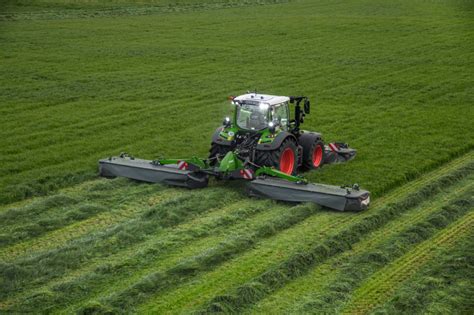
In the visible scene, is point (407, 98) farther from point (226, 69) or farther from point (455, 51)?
point (455, 51)

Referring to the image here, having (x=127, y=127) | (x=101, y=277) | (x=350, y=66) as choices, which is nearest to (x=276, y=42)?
(x=350, y=66)

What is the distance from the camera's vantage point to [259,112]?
18.2m

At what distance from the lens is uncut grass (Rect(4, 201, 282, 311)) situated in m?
11.9

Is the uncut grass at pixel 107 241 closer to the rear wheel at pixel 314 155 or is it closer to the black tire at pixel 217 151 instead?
the black tire at pixel 217 151

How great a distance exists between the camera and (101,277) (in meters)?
12.5

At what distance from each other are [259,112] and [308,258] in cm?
562

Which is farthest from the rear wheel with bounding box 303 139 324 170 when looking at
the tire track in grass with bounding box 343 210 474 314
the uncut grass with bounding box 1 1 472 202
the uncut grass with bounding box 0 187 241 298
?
the tire track in grass with bounding box 343 210 474 314

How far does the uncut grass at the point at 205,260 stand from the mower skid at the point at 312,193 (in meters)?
0.32

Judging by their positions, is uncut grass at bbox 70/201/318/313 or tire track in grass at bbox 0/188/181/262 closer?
uncut grass at bbox 70/201/318/313

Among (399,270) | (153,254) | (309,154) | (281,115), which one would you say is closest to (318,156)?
(309,154)

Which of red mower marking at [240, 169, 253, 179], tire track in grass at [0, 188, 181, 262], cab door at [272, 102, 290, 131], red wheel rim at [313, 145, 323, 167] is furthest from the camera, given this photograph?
red wheel rim at [313, 145, 323, 167]

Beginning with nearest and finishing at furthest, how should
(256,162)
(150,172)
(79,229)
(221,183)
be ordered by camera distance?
(79,229), (256,162), (150,172), (221,183)

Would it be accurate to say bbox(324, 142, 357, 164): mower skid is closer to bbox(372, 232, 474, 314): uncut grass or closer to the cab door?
the cab door

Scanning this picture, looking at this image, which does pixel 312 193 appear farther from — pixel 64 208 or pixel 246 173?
pixel 64 208
